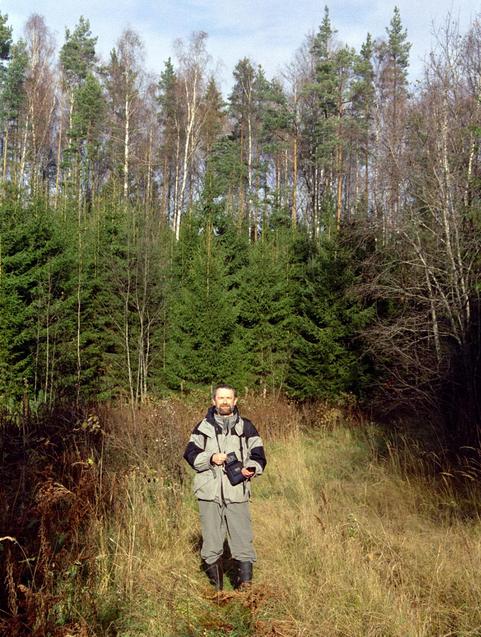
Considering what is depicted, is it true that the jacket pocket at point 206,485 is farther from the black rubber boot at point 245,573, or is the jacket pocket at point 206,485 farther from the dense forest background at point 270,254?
the dense forest background at point 270,254

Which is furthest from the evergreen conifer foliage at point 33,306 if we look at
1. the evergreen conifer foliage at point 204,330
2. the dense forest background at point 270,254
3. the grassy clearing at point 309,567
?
the grassy clearing at point 309,567

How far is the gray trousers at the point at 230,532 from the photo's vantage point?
3.91m

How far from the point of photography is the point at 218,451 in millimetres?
3914

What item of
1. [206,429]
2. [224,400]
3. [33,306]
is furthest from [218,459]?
[33,306]

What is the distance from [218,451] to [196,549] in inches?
52.3

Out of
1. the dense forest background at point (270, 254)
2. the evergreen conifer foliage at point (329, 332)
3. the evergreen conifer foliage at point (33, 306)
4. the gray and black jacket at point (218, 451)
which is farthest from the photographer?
the evergreen conifer foliage at point (329, 332)

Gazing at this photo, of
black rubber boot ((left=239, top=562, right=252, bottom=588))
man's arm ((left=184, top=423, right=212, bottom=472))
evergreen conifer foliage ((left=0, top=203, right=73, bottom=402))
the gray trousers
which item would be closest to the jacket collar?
man's arm ((left=184, top=423, right=212, bottom=472))

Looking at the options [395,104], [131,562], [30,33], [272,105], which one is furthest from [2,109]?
[131,562]

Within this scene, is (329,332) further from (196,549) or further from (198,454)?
(198,454)

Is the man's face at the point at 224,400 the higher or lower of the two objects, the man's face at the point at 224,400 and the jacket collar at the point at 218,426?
the higher

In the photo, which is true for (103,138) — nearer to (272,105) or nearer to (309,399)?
(272,105)

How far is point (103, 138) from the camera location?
28.3 meters

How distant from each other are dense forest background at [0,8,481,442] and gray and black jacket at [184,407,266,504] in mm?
4376

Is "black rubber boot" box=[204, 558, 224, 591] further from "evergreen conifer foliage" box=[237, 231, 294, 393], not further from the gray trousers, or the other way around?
"evergreen conifer foliage" box=[237, 231, 294, 393]
